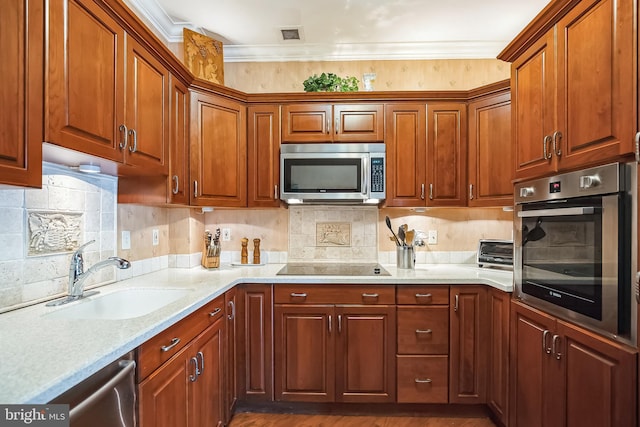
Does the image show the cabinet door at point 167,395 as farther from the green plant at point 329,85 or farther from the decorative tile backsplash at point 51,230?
the green plant at point 329,85

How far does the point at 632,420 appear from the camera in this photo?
116 centimetres

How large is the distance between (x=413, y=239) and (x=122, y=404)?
2.05 m

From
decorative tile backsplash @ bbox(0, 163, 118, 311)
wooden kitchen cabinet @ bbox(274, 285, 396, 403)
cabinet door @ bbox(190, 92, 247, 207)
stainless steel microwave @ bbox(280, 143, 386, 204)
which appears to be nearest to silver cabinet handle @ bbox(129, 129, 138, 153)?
decorative tile backsplash @ bbox(0, 163, 118, 311)

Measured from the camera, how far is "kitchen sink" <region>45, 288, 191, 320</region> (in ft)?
4.89

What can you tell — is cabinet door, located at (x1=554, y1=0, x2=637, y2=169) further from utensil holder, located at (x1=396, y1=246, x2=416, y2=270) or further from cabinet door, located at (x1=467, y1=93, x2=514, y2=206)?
utensil holder, located at (x1=396, y1=246, x2=416, y2=270)

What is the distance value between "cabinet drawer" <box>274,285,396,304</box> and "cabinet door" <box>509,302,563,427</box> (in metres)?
0.71

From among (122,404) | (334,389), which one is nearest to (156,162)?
(122,404)

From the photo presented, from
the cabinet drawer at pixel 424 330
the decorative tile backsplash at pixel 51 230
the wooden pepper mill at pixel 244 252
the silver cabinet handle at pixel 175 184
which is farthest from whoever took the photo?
the wooden pepper mill at pixel 244 252

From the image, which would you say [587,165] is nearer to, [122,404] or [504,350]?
[504,350]

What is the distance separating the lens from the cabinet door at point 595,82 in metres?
1.17

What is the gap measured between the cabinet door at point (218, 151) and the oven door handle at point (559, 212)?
180 centimetres

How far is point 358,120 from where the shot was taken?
8.30ft

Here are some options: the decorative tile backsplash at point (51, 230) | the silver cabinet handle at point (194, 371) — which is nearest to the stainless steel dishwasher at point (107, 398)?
the silver cabinet handle at point (194, 371)

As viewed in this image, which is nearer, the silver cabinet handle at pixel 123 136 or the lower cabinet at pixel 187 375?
the lower cabinet at pixel 187 375
